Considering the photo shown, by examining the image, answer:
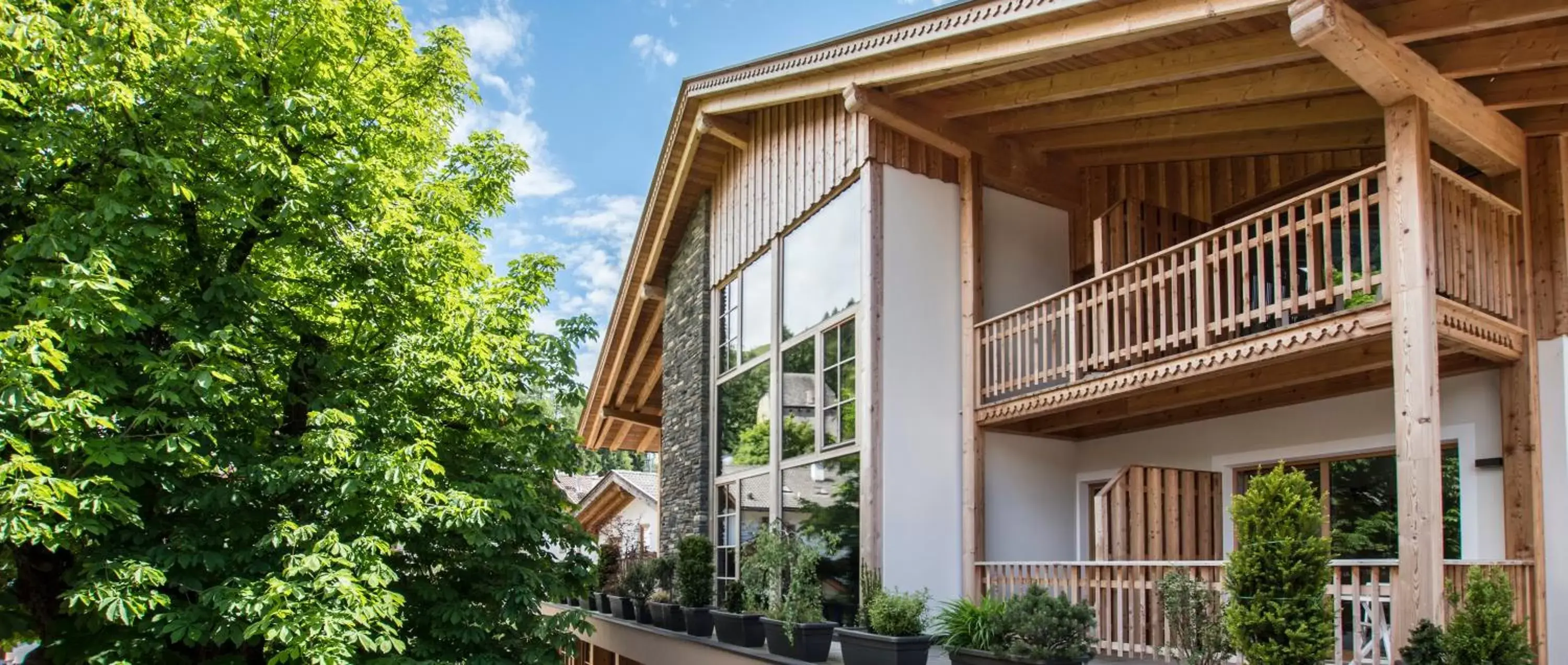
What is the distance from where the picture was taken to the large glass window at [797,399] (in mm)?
9914

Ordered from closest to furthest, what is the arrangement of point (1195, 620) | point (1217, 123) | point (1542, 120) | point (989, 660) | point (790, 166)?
point (1195, 620) → point (1542, 120) → point (989, 660) → point (1217, 123) → point (790, 166)

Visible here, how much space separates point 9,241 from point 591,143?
349 ft

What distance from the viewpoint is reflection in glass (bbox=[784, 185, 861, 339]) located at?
398 inches

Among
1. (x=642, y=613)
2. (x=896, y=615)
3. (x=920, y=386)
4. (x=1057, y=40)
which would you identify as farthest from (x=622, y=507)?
(x=1057, y=40)

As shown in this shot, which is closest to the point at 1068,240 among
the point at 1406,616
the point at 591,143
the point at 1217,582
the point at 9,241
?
the point at 1217,582

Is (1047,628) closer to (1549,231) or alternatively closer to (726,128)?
(1549,231)

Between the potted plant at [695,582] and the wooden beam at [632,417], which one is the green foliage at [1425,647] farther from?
the wooden beam at [632,417]

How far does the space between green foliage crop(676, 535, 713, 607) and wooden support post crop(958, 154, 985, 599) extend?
3.46 meters

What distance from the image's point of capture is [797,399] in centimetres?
1120

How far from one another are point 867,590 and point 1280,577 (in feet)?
12.0

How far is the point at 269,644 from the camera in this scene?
6.84 metres

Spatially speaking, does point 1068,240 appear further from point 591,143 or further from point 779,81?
point 591,143

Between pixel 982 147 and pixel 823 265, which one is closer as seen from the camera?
pixel 982 147

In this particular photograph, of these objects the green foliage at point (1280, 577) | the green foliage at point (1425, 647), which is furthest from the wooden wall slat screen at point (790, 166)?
the green foliage at point (1425, 647)
